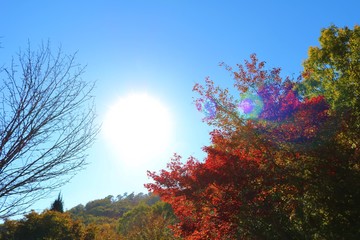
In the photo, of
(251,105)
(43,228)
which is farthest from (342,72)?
(43,228)

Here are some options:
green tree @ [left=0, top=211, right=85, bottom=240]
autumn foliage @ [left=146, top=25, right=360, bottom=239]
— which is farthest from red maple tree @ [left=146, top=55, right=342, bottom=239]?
green tree @ [left=0, top=211, right=85, bottom=240]

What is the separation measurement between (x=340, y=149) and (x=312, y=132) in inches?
40.0

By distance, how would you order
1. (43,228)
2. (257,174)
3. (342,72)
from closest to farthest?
(257,174) < (342,72) < (43,228)

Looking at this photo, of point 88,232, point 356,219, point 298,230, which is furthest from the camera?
point 88,232

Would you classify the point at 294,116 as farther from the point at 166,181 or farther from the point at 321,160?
the point at 166,181

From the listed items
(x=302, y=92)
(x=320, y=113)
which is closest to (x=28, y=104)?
(x=320, y=113)

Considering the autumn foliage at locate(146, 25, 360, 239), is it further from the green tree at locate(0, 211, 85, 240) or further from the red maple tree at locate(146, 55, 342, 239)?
the green tree at locate(0, 211, 85, 240)

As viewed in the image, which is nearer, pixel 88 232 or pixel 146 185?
pixel 146 185

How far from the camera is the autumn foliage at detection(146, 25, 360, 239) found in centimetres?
929

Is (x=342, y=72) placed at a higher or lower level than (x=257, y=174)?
higher

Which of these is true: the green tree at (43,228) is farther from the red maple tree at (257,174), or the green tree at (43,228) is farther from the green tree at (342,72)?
the green tree at (342,72)

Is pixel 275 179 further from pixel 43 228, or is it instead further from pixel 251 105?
pixel 43 228

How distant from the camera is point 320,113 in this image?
1005cm

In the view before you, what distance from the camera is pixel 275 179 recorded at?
31.8ft
